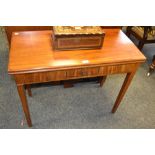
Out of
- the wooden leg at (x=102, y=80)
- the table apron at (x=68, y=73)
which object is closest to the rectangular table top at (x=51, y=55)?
the table apron at (x=68, y=73)

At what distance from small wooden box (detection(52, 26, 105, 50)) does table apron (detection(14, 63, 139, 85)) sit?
155 mm

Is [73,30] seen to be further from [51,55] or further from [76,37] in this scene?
[51,55]

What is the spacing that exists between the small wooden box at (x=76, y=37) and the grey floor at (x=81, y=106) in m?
0.67

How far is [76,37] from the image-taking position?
95cm

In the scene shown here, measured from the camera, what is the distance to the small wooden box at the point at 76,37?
0.94 meters

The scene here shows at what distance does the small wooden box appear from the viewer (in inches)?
37.0

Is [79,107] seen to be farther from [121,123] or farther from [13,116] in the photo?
[13,116]

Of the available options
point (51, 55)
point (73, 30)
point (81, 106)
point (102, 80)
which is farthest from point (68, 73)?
point (102, 80)

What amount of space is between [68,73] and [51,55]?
0.15 meters

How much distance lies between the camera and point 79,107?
1514mm

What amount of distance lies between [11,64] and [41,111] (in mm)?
688

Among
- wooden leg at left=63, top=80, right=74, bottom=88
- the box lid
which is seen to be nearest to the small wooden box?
the box lid

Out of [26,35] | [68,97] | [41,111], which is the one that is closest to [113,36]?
[26,35]
